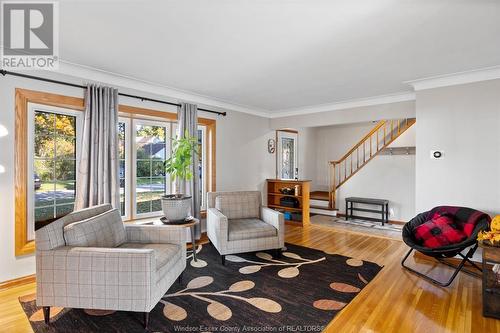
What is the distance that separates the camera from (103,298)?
2121 mm

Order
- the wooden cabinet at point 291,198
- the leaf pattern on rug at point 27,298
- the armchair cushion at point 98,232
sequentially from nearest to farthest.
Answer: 1. the armchair cushion at point 98,232
2. the leaf pattern on rug at point 27,298
3. the wooden cabinet at point 291,198

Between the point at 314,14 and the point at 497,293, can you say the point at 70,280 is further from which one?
the point at 497,293

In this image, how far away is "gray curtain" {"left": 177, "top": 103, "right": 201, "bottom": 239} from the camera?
4.20m

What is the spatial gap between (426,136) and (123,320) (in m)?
4.15

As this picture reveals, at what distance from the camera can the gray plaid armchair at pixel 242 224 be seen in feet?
11.3

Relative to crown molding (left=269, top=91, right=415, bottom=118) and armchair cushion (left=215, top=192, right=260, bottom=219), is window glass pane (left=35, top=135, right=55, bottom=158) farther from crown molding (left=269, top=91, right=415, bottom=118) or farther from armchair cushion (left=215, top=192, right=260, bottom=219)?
crown molding (left=269, top=91, right=415, bottom=118)

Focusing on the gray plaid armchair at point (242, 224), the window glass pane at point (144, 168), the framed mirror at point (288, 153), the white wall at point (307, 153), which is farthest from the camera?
the white wall at point (307, 153)

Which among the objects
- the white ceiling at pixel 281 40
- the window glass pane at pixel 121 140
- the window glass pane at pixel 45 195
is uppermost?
the white ceiling at pixel 281 40

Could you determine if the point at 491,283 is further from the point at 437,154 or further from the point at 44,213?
the point at 44,213

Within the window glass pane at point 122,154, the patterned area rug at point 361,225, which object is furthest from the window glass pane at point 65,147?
the patterned area rug at point 361,225

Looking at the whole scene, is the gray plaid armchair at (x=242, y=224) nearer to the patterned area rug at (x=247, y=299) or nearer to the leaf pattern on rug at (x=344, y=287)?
the patterned area rug at (x=247, y=299)

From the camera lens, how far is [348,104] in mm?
4914

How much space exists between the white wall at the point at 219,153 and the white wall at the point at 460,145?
298 cm

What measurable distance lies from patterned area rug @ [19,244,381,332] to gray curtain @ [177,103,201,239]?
913 mm
